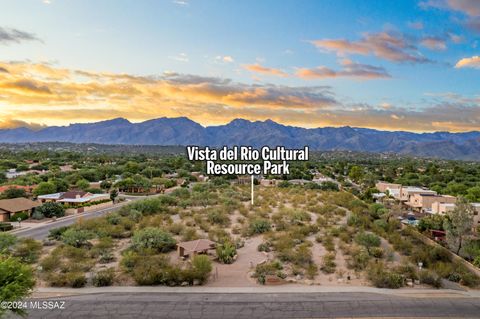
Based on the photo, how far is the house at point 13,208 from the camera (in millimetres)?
39031

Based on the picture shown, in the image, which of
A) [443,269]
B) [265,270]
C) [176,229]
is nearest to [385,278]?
[443,269]

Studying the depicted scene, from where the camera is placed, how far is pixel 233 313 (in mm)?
16641

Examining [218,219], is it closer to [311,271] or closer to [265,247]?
[265,247]

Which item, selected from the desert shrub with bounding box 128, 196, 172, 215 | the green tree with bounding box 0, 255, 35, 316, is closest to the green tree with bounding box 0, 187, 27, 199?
the desert shrub with bounding box 128, 196, 172, 215

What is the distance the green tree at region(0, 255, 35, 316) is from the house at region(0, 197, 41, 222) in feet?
102

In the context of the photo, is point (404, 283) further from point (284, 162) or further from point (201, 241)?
point (284, 162)

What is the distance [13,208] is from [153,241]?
77.9 ft

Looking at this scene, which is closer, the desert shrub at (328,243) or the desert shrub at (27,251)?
the desert shrub at (27,251)

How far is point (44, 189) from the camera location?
5278 cm

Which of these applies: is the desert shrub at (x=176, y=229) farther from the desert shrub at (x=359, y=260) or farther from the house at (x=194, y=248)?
the desert shrub at (x=359, y=260)

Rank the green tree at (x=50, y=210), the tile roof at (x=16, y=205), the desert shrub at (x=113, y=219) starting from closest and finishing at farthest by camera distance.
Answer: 1. the desert shrub at (x=113, y=219)
2. the tile roof at (x=16, y=205)
3. the green tree at (x=50, y=210)

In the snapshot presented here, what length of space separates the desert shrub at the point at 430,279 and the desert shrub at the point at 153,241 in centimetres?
1782

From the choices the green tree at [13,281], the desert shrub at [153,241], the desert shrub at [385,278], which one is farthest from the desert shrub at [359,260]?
the green tree at [13,281]

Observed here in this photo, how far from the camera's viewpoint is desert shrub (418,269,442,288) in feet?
67.8
